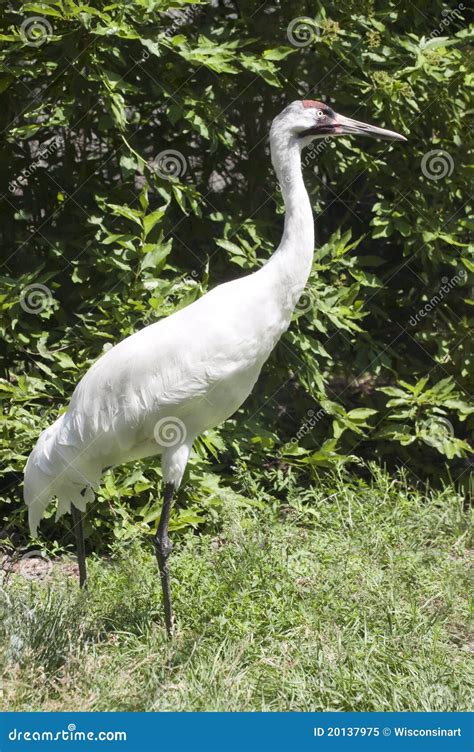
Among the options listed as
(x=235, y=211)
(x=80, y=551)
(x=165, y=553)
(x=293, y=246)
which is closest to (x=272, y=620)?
(x=165, y=553)

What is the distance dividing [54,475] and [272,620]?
1127 mm

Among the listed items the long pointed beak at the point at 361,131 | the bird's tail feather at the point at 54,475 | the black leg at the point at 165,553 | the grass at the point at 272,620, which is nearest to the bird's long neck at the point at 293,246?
the long pointed beak at the point at 361,131

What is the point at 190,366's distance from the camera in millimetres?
3951

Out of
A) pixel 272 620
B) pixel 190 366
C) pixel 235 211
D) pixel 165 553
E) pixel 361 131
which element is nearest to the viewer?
pixel 190 366

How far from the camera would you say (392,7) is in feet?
18.5

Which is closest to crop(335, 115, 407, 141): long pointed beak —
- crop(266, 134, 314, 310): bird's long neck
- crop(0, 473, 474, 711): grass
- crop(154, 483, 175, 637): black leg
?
crop(266, 134, 314, 310): bird's long neck

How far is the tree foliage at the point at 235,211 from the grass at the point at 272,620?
409 mm

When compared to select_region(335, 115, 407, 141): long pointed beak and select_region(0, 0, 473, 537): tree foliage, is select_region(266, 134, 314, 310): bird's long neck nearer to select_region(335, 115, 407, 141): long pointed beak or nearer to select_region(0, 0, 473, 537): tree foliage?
select_region(335, 115, 407, 141): long pointed beak

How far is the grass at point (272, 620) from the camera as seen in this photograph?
3.55 meters

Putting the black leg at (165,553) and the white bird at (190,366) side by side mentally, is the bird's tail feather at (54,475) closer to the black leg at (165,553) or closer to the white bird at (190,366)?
the white bird at (190,366)

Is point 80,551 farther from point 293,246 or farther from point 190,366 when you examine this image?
point 293,246

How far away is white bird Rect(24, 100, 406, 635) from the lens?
3980mm

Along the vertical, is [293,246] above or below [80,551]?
above

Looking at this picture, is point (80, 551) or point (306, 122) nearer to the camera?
point (306, 122)
